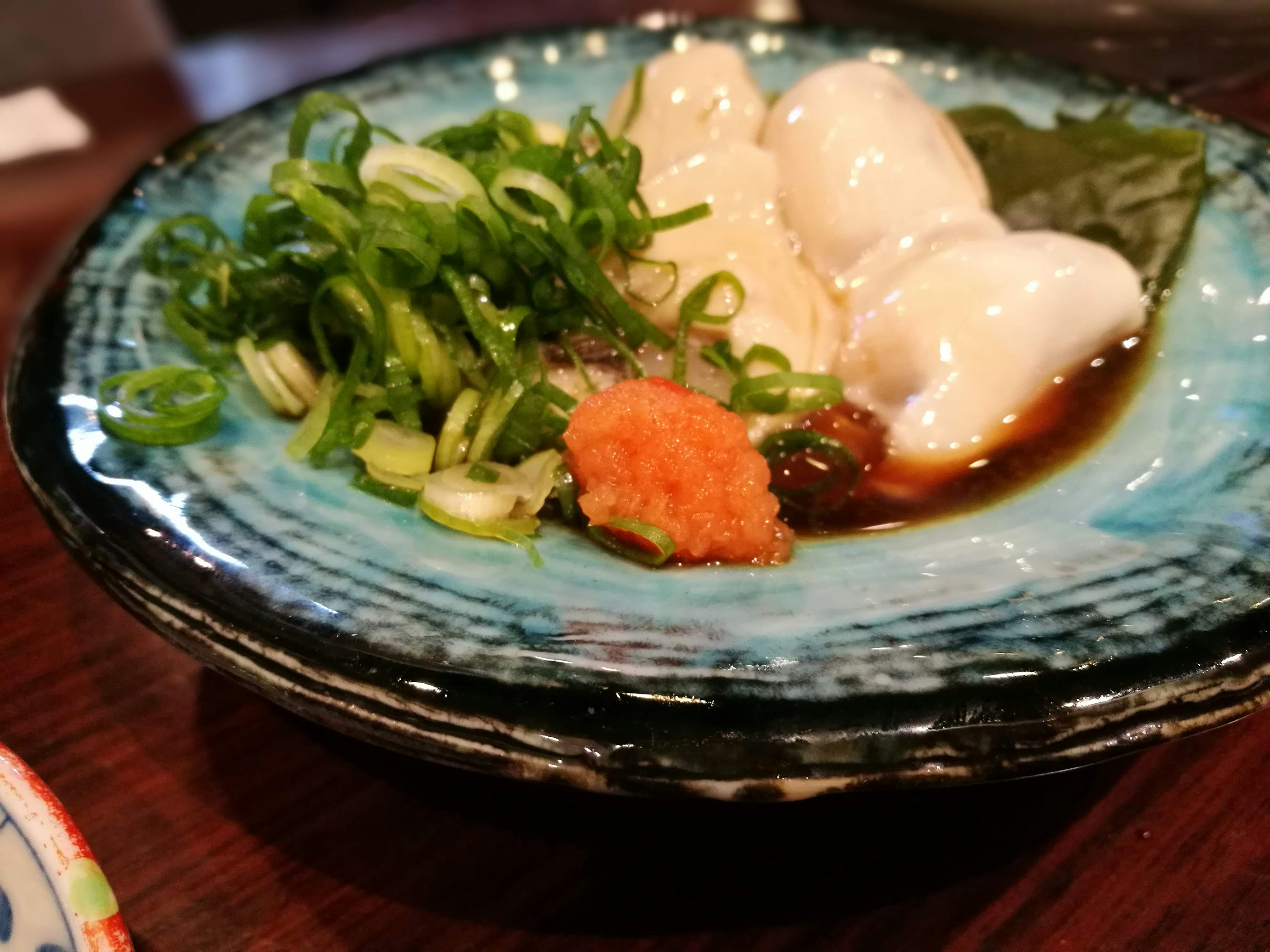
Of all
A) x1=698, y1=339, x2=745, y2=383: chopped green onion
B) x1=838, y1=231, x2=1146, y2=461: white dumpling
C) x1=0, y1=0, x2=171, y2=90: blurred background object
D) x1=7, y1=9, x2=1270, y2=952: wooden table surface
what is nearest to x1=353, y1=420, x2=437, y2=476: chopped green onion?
x1=7, y1=9, x2=1270, y2=952: wooden table surface

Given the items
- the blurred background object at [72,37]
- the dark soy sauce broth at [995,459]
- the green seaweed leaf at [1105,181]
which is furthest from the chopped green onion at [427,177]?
the blurred background object at [72,37]

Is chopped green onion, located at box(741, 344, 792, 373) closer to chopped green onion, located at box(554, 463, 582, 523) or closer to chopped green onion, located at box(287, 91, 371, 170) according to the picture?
chopped green onion, located at box(554, 463, 582, 523)

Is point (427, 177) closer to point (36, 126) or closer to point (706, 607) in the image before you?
point (706, 607)

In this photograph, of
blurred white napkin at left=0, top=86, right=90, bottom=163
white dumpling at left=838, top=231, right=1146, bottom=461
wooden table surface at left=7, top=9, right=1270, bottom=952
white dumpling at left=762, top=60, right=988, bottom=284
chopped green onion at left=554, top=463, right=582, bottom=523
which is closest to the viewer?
wooden table surface at left=7, top=9, right=1270, bottom=952

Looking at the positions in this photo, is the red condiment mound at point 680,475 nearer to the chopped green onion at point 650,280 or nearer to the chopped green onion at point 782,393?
the chopped green onion at point 782,393

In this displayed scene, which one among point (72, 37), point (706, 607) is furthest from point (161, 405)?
point (72, 37)

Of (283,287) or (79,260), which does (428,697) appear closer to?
(283,287)
